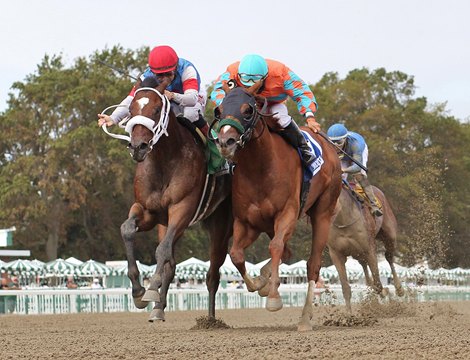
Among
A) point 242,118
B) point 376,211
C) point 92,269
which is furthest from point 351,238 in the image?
point 92,269

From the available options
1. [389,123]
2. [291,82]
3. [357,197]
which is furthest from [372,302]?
[389,123]

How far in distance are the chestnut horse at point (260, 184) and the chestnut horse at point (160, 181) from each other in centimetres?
50

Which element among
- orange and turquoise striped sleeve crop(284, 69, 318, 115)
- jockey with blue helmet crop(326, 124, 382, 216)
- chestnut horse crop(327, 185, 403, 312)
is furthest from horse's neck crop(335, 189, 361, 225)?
orange and turquoise striped sleeve crop(284, 69, 318, 115)

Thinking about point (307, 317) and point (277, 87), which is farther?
point (277, 87)

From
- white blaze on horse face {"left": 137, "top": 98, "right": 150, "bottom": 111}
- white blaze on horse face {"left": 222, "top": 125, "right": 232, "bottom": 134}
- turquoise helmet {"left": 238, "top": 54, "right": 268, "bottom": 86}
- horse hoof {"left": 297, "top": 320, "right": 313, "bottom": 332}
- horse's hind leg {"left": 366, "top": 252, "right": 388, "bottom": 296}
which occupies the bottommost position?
horse hoof {"left": 297, "top": 320, "right": 313, "bottom": 332}

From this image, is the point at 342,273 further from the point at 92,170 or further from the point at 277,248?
the point at 92,170

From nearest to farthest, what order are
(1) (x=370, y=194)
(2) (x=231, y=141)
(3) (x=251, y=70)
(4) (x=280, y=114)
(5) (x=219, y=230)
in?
(2) (x=231, y=141)
(3) (x=251, y=70)
(4) (x=280, y=114)
(5) (x=219, y=230)
(1) (x=370, y=194)

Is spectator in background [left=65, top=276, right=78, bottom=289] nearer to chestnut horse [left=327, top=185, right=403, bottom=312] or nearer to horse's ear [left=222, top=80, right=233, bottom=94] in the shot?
chestnut horse [left=327, top=185, right=403, bottom=312]

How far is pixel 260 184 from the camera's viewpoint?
9641mm

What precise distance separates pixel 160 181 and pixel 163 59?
128 cm

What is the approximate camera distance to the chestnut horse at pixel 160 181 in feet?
30.5

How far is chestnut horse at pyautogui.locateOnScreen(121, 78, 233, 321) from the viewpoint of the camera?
30.5ft

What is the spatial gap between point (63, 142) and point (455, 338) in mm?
39247

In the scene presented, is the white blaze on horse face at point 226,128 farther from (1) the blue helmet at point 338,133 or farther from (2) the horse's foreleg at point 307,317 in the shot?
(1) the blue helmet at point 338,133
